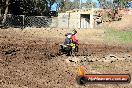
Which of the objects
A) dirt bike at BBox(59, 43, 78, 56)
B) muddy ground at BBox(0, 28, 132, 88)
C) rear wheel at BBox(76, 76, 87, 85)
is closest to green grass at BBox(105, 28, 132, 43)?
muddy ground at BBox(0, 28, 132, 88)

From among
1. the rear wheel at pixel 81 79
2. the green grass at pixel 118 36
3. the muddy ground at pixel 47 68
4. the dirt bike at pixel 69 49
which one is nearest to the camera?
the rear wheel at pixel 81 79

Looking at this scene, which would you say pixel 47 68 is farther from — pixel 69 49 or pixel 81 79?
pixel 81 79

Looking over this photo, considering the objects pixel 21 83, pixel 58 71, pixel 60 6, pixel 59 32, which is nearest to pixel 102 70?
pixel 58 71

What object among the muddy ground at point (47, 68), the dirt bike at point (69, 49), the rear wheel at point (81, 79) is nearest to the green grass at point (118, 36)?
the muddy ground at point (47, 68)

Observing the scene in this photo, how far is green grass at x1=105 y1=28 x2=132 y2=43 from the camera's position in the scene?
3391 centimetres

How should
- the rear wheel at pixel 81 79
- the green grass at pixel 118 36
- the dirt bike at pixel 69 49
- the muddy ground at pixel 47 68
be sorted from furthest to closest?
the green grass at pixel 118 36, the dirt bike at pixel 69 49, the muddy ground at pixel 47 68, the rear wheel at pixel 81 79

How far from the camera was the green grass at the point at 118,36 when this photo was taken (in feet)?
111

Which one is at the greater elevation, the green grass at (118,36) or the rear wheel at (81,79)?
the rear wheel at (81,79)

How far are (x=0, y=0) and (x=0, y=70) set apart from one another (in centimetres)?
3232

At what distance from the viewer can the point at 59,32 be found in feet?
117

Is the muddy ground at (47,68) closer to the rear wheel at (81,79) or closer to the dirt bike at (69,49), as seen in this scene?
the dirt bike at (69,49)

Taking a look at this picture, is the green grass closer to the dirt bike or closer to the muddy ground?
the muddy ground

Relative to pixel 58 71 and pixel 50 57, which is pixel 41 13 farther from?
pixel 58 71

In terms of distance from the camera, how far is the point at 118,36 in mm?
36031
